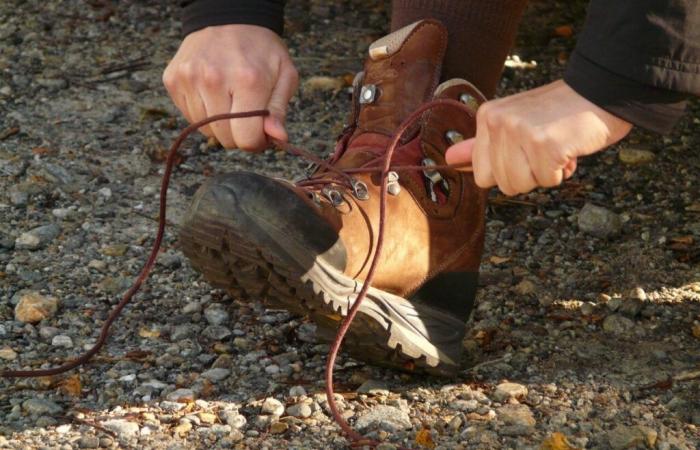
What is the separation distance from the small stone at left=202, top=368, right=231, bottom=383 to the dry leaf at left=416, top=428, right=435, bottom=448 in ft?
1.17

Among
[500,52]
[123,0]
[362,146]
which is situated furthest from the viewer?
[123,0]

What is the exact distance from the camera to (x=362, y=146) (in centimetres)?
193

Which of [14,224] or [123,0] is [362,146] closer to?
[14,224]

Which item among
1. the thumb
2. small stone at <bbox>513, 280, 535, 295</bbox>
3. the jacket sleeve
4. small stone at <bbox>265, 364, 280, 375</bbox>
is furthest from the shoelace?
small stone at <bbox>513, 280, 535, 295</bbox>

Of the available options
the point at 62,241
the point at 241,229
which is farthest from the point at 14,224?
the point at 241,229

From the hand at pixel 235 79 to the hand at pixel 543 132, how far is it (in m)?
0.41

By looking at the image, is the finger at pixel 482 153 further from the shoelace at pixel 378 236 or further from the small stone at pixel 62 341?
the small stone at pixel 62 341

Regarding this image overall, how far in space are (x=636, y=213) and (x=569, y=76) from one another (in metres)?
1.05

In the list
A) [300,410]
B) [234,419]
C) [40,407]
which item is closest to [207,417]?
[234,419]

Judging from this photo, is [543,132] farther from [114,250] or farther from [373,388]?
[114,250]

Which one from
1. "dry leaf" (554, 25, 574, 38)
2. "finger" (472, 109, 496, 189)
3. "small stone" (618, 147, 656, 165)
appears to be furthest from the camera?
"dry leaf" (554, 25, 574, 38)

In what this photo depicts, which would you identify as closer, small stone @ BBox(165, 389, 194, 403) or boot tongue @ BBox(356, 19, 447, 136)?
small stone @ BBox(165, 389, 194, 403)

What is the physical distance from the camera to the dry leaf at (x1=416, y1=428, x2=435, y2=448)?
5.58 ft

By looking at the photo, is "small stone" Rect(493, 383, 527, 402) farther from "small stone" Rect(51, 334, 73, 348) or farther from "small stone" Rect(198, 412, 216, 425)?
"small stone" Rect(51, 334, 73, 348)
